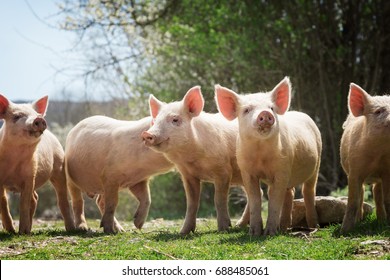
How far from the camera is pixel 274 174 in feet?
24.7

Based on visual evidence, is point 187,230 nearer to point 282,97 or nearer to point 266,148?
point 266,148

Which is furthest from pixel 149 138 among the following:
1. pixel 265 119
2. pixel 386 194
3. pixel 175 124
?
pixel 386 194

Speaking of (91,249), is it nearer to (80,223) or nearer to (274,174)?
(274,174)

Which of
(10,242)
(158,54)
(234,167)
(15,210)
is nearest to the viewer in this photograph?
(10,242)

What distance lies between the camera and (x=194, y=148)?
Result: 27.0ft

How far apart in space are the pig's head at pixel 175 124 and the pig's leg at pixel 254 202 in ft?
2.91

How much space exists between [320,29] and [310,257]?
403 inches

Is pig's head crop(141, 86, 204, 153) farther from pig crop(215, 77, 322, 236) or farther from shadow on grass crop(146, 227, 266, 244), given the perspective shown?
shadow on grass crop(146, 227, 266, 244)

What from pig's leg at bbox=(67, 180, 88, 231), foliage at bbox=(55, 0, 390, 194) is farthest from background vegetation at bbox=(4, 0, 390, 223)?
pig's leg at bbox=(67, 180, 88, 231)

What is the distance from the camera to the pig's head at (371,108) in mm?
7336

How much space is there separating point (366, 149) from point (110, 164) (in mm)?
3289

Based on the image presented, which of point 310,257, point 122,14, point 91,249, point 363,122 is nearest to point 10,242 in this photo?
point 91,249

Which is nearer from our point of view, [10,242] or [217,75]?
[10,242]

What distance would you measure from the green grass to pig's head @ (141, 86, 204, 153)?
1.02 m
